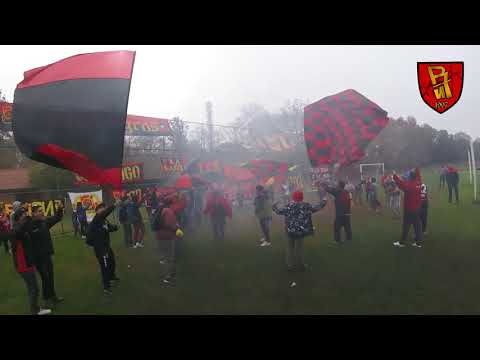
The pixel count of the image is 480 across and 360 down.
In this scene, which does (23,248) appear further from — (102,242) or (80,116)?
(80,116)

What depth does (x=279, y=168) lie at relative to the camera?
14578mm

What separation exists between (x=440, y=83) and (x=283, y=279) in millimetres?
4305

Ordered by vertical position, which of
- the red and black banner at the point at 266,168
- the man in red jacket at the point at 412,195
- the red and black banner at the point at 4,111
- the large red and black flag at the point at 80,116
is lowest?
the man in red jacket at the point at 412,195

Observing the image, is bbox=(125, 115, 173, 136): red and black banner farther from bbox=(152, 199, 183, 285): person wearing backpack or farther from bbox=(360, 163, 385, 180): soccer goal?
bbox=(152, 199, 183, 285): person wearing backpack

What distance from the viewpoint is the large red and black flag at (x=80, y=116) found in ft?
13.6

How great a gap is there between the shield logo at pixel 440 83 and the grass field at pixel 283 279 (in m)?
2.84

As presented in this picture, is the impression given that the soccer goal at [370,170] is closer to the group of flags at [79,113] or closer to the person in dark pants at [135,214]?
the person in dark pants at [135,214]

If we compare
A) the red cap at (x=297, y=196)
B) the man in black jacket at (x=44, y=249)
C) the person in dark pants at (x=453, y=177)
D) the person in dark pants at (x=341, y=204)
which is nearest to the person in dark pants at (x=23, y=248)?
the man in black jacket at (x=44, y=249)

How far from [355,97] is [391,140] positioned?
5.58 metres

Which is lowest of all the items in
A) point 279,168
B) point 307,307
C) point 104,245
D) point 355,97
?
point 307,307

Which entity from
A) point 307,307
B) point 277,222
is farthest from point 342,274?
point 277,222

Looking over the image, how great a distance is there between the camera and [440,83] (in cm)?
568

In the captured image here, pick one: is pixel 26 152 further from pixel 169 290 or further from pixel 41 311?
pixel 169 290

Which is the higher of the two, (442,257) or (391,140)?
(391,140)
